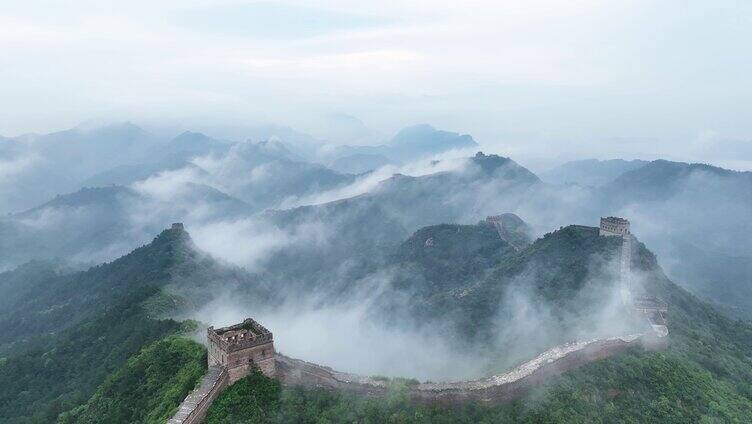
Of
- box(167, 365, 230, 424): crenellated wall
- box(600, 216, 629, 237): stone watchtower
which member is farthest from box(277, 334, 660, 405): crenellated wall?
box(600, 216, 629, 237): stone watchtower

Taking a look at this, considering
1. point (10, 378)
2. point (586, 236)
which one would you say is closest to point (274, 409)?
point (10, 378)

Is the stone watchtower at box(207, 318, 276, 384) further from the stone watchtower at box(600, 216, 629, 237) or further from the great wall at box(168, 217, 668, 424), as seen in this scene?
the stone watchtower at box(600, 216, 629, 237)

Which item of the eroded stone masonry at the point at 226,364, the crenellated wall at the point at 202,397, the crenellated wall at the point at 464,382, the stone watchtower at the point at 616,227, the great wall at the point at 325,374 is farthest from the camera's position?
the stone watchtower at the point at 616,227

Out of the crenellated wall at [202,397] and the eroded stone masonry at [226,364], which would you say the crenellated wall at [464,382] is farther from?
the crenellated wall at [202,397]

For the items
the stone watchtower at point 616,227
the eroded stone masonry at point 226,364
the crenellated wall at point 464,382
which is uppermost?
the eroded stone masonry at point 226,364

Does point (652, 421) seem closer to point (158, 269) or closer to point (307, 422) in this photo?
point (307, 422)

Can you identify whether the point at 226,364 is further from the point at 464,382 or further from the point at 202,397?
the point at 464,382

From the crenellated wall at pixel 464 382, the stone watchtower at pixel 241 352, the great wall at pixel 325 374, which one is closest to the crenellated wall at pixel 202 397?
the great wall at pixel 325 374

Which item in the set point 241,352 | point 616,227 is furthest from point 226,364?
point 616,227
